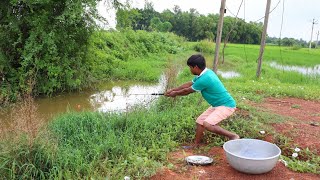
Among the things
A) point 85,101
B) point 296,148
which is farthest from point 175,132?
point 85,101

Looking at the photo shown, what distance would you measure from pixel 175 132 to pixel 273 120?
164 centimetres

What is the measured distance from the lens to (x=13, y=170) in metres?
3.19

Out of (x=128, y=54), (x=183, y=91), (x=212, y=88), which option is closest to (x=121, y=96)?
(x=183, y=91)

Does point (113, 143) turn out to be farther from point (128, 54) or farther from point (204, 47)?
point (204, 47)

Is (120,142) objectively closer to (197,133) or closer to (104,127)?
(104,127)

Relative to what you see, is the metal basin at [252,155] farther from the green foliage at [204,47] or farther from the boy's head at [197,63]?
the green foliage at [204,47]

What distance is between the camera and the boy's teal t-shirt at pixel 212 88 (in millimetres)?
4184

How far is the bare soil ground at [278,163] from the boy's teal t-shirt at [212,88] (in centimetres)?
64

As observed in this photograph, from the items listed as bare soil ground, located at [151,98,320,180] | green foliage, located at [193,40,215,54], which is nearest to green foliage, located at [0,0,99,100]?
bare soil ground, located at [151,98,320,180]

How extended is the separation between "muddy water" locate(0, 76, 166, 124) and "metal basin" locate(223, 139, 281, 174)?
2789mm

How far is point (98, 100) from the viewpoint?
346 inches

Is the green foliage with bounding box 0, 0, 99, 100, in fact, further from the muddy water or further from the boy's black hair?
the boy's black hair

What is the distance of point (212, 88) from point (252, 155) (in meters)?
0.99

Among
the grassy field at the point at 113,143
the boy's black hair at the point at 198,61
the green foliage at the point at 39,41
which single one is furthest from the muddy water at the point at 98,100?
the boy's black hair at the point at 198,61
